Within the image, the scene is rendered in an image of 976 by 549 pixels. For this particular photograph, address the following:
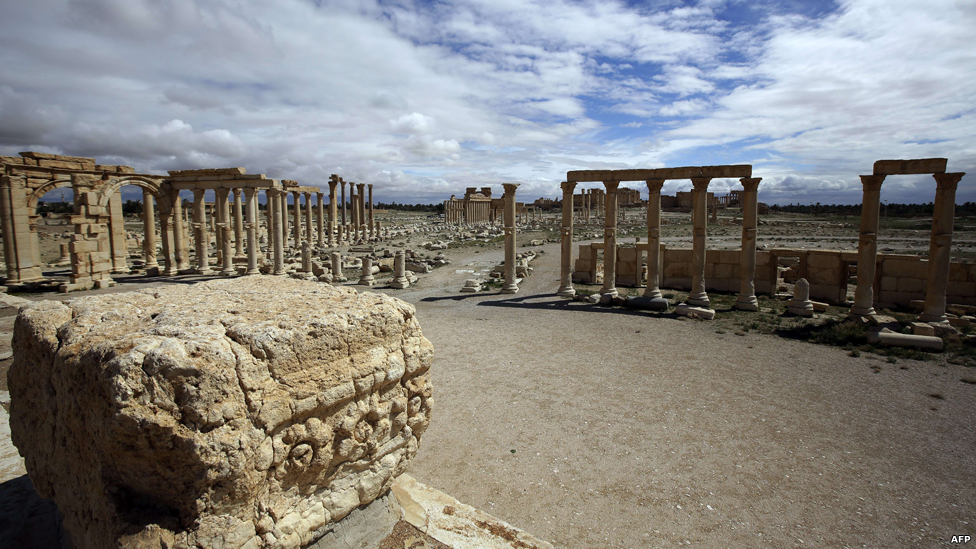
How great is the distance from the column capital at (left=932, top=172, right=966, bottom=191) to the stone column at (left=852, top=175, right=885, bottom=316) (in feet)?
4.43

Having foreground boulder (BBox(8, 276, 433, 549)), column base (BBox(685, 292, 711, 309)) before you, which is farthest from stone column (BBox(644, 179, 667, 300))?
foreground boulder (BBox(8, 276, 433, 549))

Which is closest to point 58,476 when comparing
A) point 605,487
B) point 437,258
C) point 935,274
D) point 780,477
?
point 605,487

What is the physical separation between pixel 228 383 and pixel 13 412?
111 inches

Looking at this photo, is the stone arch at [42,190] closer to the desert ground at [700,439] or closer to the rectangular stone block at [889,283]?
the desert ground at [700,439]

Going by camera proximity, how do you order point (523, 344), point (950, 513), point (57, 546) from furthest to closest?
point (523, 344)
point (950, 513)
point (57, 546)

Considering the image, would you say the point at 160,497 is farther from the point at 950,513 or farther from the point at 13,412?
the point at 950,513

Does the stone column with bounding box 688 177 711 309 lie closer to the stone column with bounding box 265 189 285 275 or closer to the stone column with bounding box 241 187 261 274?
the stone column with bounding box 265 189 285 275

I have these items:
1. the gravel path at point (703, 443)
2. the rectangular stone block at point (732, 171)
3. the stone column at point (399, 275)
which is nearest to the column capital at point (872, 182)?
the rectangular stone block at point (732, 171)

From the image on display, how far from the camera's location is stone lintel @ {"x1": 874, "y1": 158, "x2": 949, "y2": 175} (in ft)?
44.8

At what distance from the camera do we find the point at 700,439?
7.58m

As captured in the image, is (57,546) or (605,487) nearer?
(57,546)

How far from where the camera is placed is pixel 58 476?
357cm

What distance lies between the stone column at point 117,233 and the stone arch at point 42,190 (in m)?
1.75

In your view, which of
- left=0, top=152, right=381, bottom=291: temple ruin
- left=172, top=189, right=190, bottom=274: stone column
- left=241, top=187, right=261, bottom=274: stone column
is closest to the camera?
left=0, top=152, right=381, bottom=291: temple ruin
